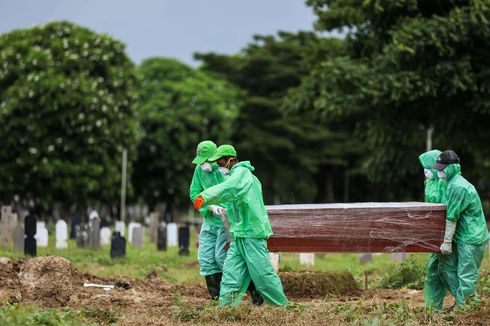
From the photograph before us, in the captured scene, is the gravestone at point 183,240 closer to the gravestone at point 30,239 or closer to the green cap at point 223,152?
the gravestone at point 30,239

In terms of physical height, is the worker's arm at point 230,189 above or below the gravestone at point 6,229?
above

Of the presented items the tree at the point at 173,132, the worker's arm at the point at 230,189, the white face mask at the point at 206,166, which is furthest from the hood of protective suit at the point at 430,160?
the tree at the point at 173,132

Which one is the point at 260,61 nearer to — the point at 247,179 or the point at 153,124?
the point at 153,124

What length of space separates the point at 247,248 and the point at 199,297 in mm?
2678

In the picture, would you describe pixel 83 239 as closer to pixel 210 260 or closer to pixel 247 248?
pixel 210 260

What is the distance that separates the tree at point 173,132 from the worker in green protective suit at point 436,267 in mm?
30770

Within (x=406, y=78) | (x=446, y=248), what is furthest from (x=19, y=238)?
(x=406, y=78)

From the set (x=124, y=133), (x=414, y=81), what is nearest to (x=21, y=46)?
(x=124, y=133)

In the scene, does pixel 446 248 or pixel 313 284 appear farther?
pixel 313 284

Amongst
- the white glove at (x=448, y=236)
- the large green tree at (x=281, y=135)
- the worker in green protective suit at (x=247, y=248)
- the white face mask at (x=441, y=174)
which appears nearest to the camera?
the worker in green protective suit at (x=247, y=248)

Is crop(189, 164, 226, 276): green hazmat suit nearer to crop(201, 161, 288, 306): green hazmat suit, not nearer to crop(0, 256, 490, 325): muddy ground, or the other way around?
crop(0, 256, 490, 325): muddy ground

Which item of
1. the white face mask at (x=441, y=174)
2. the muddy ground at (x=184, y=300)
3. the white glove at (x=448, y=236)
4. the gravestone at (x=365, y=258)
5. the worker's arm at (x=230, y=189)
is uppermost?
the white face mask at (x=441, y=174)

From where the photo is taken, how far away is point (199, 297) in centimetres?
1302

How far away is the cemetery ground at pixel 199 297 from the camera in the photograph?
9.70 meters
